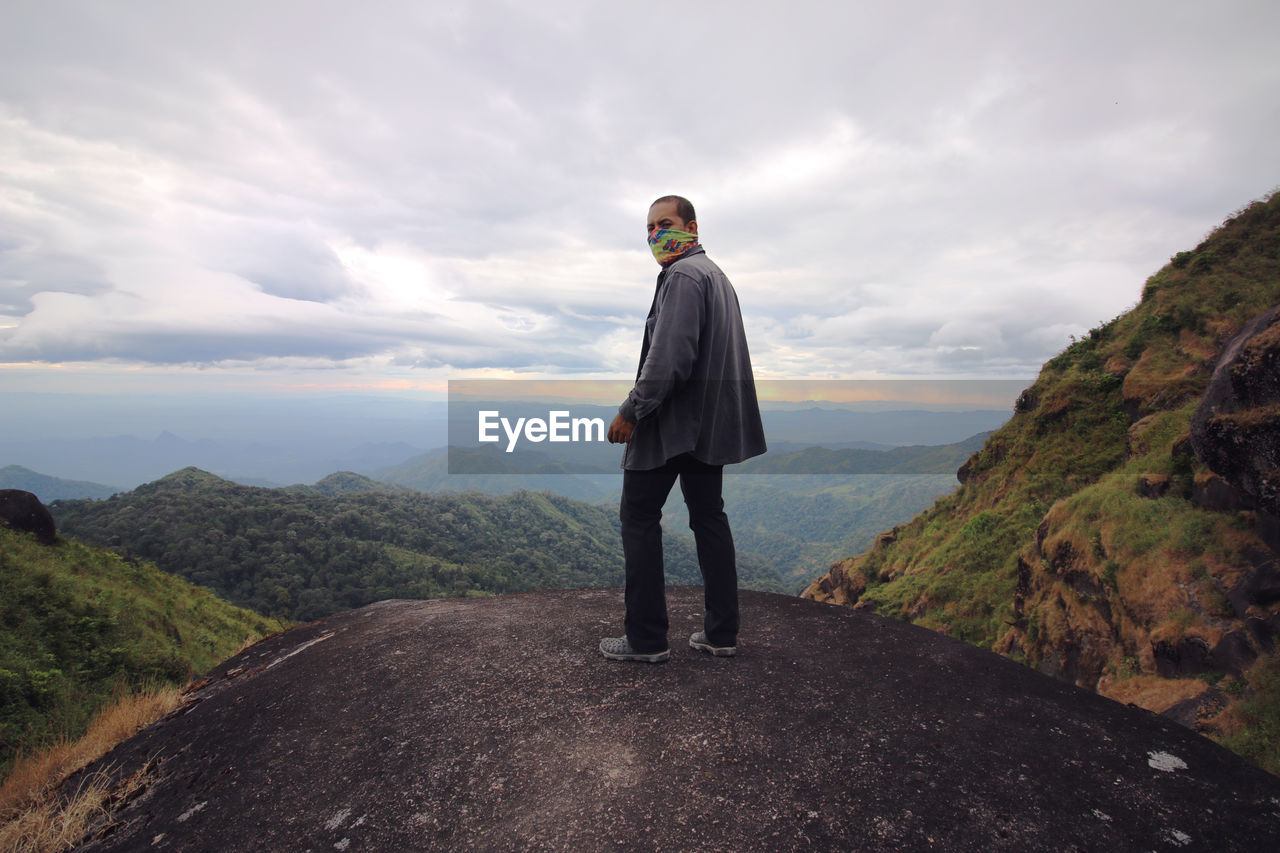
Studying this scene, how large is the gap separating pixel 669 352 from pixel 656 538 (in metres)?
1.23

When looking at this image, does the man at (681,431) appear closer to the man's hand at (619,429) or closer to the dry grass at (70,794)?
the man's hand at (619,429)

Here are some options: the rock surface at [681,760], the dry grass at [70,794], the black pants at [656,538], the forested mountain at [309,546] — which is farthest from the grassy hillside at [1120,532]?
the forested mountain at [309,546]

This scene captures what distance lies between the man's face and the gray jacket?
0.69 feet

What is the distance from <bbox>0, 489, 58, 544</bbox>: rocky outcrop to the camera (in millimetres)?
14164

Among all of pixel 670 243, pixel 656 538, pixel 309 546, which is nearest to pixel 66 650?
pixel 656 538

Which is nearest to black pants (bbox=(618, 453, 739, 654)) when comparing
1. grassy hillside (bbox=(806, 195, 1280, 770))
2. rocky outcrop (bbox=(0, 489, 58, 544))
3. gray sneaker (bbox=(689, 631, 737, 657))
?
gray sneaker (bbox=(689, 631, 737, 657))

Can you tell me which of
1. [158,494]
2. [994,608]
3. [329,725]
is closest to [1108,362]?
[994,608]

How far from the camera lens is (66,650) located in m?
7.56

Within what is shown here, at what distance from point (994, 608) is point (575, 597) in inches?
273

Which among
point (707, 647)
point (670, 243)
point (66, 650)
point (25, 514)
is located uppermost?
point (670, 243)

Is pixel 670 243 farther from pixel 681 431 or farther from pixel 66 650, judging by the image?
pixel 66 650

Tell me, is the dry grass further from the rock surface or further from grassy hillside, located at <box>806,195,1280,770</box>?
grassy hillside, located at <box>806,195,1280,770</box>

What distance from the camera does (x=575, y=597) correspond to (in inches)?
239

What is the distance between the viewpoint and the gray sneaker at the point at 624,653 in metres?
3.83
